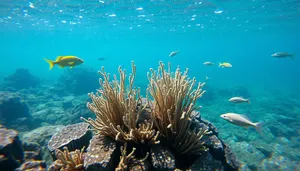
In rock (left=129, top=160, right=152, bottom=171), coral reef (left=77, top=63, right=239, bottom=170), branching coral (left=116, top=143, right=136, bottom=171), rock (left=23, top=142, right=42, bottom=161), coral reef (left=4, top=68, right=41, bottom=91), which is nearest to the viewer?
branching coral (left=116, top=143, right=136, bottom=171)

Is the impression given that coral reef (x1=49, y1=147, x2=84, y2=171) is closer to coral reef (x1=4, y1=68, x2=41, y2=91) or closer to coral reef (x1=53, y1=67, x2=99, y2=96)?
coral reef (x1=53, y1=67, x2=99, y2=96)

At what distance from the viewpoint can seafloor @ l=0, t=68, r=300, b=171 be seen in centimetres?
788

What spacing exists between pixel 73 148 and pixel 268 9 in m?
29.0

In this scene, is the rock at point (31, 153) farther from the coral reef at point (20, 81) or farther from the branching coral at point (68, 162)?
the coral reef at point (20, 81)

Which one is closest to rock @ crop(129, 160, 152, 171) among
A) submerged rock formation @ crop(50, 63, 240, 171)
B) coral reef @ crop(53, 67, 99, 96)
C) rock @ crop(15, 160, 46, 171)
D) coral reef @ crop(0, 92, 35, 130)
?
submerged rock formation @ crop(50, 63, 240, 171)

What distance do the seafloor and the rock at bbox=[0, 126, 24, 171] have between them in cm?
196

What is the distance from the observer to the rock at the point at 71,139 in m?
3.43

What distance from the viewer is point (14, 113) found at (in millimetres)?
12281

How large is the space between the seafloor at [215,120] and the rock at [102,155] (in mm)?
3798

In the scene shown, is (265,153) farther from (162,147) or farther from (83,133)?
(83,133)

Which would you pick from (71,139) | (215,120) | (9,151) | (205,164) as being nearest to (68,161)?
(71,139)

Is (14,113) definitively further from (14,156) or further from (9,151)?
(9,151)

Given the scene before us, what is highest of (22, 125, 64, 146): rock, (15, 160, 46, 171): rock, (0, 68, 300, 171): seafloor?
(15, 160, 46, 171): rock

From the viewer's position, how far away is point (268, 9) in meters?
24.0
